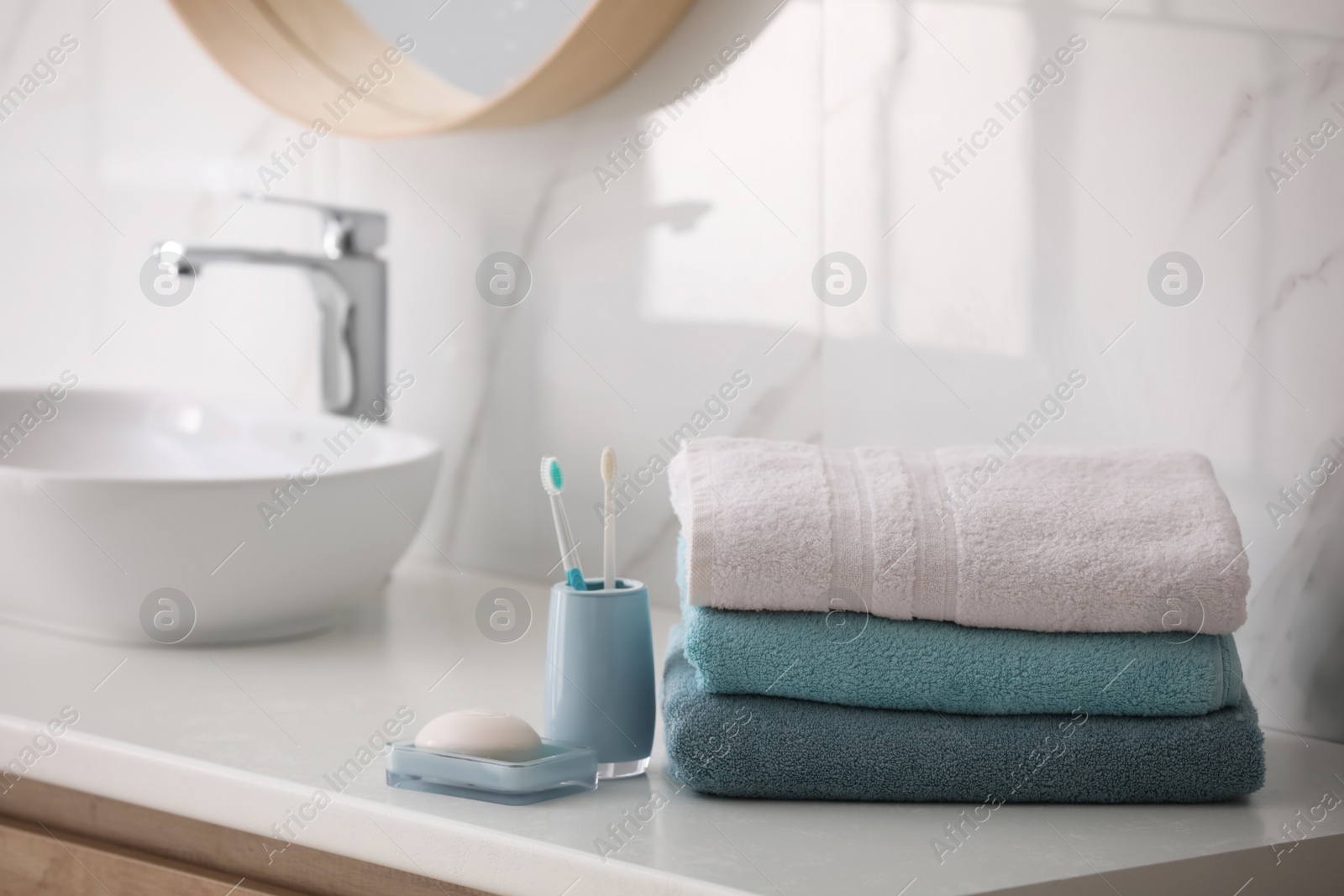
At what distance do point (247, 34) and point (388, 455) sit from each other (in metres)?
0.54

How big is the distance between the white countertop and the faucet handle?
508mm

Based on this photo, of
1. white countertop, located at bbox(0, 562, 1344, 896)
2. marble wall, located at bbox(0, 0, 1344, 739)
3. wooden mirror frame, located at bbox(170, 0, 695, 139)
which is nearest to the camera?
white countertop, located at bbox(0, 562, 1344, 896)

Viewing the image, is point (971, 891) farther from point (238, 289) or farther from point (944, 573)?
point (238, 289)

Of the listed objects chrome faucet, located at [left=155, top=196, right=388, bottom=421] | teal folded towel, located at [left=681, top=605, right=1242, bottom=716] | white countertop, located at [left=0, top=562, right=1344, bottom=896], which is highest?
chrome faucet, located at [left=155, top=196, right=388, bottom=421]

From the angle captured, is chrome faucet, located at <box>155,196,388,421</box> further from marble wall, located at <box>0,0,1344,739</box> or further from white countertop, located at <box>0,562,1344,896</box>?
white countertop, located at <box>0,562,1344,896</box>

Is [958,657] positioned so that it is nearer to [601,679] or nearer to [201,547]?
[601,679]

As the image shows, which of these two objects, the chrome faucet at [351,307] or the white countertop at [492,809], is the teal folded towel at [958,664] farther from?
the chrome faucet at [351,307]

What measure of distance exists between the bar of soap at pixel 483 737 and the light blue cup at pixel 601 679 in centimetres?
3

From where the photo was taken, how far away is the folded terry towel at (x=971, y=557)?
0.64 m

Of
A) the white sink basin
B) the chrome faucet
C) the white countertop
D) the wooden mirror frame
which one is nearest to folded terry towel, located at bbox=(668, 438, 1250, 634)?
the white countertop

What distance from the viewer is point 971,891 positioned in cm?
55

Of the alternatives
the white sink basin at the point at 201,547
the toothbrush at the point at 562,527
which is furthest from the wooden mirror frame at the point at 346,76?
the toothbrush at the point at 562,527

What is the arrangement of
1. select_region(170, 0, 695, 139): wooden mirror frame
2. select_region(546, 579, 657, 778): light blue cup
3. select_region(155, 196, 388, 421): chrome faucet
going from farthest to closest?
select_region(155, 196, 388, 421): chrome faucet
select_region(170, 0, 695, 139): wooden mirror frame
select_region(546, 579, 657, 778): light blue cup

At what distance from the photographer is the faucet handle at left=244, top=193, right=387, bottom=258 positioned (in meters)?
1.29
